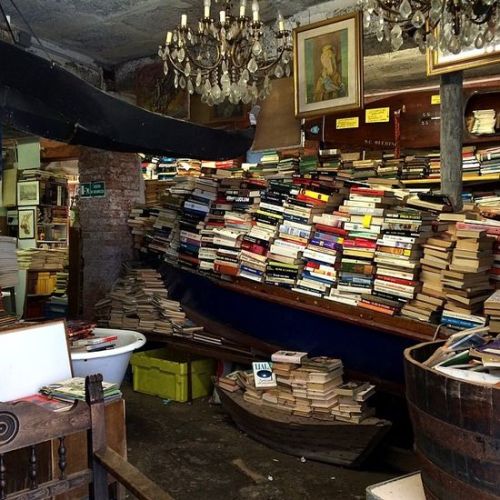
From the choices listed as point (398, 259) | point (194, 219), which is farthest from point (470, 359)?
point (194, 219)

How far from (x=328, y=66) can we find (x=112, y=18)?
7.39 feet

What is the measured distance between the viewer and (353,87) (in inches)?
179

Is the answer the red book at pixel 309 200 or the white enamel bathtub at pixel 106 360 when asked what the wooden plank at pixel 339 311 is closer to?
the red book at pixel 309 200

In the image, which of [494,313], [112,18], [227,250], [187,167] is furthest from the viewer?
[187,167]

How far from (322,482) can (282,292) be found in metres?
1.50

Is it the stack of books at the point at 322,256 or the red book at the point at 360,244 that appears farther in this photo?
the stack of books at the point at 322,256

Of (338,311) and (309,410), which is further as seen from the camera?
(338,311)

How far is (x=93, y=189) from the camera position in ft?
21.3

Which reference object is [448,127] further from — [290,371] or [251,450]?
[251,450]

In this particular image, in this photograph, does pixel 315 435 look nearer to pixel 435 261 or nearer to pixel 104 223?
pixel 435 261

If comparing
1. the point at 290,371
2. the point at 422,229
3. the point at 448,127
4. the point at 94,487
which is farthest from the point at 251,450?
the point at 448,127

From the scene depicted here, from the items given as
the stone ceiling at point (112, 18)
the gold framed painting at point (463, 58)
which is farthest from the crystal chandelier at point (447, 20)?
the stone ceiling at point (112, 18)

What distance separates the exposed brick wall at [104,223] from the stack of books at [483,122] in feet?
12.8

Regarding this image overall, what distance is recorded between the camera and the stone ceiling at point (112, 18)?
16.7ft
